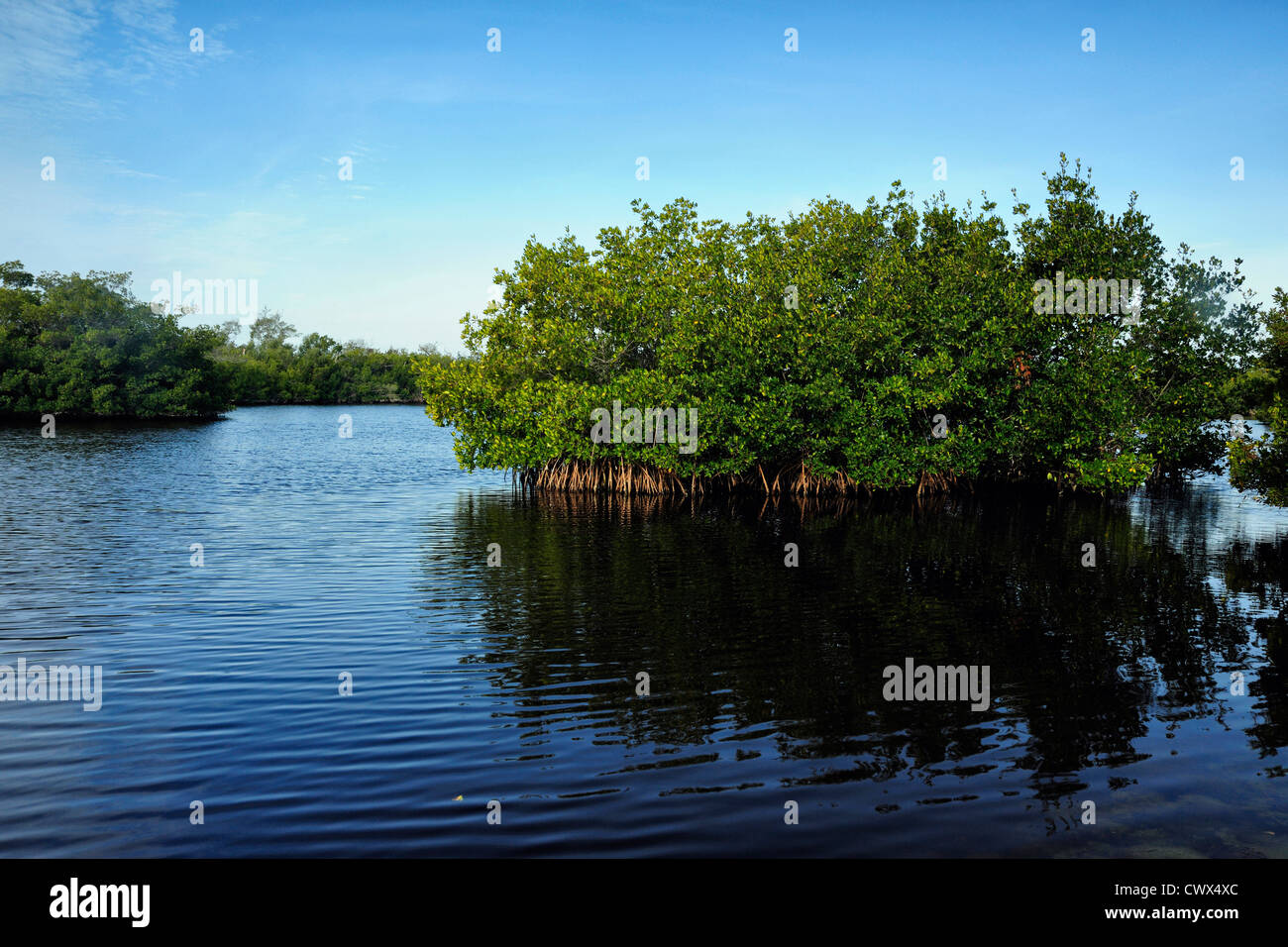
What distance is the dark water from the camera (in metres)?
9.22

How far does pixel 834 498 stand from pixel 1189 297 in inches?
844

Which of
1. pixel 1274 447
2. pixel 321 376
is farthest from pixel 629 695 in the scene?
pixel 321 376

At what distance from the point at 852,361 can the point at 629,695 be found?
30599 mm

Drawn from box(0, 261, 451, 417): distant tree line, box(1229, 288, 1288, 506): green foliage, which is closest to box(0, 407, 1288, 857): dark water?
box(1229, 288, 1288, 506): green foliage

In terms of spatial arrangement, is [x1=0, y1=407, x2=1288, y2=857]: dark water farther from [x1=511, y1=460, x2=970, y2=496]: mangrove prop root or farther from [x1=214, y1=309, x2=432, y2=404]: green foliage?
[x1=214, y1=309, x2=432, y2=404]: green foliage

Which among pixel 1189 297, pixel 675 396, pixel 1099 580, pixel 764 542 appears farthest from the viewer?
pixel 1189 297

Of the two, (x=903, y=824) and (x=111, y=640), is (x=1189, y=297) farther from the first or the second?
(x=111, y=640)

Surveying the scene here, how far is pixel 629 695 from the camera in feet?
45.5

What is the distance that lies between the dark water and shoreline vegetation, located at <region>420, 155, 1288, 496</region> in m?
10.7

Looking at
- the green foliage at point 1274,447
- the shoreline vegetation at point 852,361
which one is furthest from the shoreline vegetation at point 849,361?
the green foliage at point 1274,447

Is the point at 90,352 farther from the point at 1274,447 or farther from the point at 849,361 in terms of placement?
the point at 1274,447

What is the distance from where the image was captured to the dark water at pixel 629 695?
30.2ft

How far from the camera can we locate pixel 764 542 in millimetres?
30812

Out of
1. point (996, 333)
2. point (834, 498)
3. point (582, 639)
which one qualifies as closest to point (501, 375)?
point (834, 498)
